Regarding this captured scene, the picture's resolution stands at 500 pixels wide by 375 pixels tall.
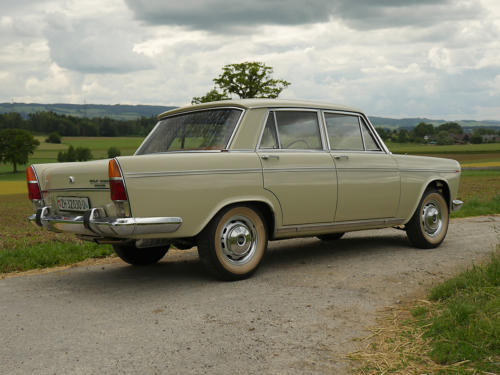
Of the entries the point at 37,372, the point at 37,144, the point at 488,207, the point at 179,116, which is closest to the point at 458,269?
the point at 179,116

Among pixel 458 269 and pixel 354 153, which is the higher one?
pixel 354 153

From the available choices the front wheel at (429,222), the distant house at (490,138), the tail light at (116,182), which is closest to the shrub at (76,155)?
the distant house at (490,138)

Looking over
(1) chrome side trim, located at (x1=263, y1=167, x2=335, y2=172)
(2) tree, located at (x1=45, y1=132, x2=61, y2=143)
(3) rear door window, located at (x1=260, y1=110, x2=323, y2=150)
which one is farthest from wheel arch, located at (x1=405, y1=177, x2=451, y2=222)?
(2) tree, located at (x1=45, y1=132, x2=61, y2=143)

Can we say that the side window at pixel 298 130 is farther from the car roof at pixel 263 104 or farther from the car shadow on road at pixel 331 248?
the car shadow on road at pixel 331 248

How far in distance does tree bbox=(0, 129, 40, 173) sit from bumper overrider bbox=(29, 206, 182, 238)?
79.1m

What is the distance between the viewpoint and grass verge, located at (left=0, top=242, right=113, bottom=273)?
6.64m

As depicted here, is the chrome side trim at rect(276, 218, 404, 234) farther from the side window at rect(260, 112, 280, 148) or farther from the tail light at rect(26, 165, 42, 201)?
the tail light at rect(26, 165, 42, 201)

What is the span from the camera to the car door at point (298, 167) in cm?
556

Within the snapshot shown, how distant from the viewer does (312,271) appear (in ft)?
19.1

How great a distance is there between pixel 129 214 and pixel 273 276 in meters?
1.72

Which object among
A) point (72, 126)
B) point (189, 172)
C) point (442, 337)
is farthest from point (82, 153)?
point (442, 337)

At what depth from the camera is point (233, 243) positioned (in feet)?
17.3

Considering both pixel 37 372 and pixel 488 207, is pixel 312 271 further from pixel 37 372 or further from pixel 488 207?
pixel 488 207

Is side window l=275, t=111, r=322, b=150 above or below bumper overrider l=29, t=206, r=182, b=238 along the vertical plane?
above
